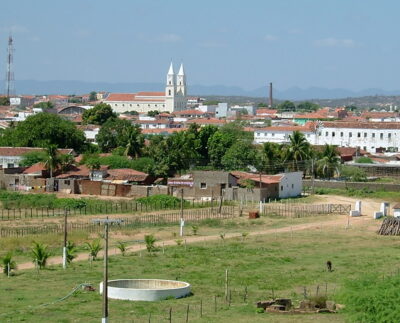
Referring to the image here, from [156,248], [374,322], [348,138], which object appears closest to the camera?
[374,322]

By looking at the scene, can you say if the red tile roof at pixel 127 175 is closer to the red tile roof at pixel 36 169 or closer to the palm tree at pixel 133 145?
the red tile roof at pixel 36 169

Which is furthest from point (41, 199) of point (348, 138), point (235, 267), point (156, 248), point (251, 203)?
point (348, 138)

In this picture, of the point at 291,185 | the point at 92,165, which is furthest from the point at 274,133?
the point at 291,185

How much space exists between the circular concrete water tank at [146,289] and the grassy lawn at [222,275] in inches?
16.8

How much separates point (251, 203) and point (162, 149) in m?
14.8

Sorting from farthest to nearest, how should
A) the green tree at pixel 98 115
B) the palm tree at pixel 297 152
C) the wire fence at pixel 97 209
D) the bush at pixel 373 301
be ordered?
1. the green tree at pixel 98 115
2. the palm tree at pixel 297 152
3. the wire fence at pixel 97 209
4. the bush at pixel 373 301

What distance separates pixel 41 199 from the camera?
6456 centimetres

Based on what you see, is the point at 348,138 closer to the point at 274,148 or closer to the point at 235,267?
the point at 274,148

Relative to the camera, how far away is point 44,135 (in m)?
→ 89.1

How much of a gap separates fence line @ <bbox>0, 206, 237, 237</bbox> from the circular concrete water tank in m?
15.8

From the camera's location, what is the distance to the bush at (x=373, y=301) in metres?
26.5

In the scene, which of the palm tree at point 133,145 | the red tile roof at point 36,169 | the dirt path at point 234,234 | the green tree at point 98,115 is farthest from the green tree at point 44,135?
the green tree at point 98,115

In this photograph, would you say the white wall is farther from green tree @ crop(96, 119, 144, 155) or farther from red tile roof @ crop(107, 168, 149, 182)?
green tree @ crop(96, 119, 144, 155)

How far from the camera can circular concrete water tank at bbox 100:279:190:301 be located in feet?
107
